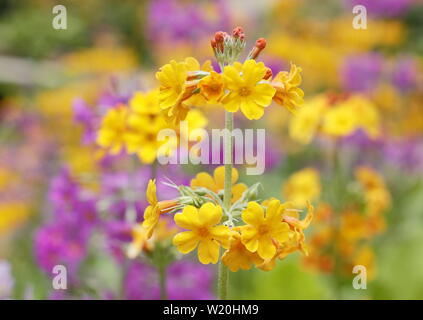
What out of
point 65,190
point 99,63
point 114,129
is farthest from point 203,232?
point 99,63

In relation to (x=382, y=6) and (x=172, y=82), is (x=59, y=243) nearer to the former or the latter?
(x=172, y=82)

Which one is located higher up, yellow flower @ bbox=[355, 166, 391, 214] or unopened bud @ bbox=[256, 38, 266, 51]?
unopened bud @ bbox=[256, 38, 266, 51]

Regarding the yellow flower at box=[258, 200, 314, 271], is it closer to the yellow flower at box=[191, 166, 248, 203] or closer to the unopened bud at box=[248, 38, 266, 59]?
the yellow flower at box=[191, 166, 248, 203]

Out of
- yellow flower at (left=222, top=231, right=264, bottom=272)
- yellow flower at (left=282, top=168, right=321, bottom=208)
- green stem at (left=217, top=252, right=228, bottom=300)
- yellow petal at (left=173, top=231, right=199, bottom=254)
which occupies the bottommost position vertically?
green stem at (left=217, top=252, right=228, bottom=300)

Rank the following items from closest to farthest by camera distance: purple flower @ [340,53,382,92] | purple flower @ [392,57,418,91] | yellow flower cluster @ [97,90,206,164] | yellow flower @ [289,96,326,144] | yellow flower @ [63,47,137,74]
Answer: yellow flower cluster @ [97,90,206,164] → yellow flower @ [289,96,326,144] → purple flower @ [392,57,418,91] → purple flower @ [340,53,382,92] → yellow flower @ [63,47,137,74]

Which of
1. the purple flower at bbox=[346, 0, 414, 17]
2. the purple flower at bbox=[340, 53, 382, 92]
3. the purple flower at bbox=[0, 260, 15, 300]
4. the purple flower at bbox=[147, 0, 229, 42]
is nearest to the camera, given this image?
the purple flower at bbox=[0, 260, 15, 300]

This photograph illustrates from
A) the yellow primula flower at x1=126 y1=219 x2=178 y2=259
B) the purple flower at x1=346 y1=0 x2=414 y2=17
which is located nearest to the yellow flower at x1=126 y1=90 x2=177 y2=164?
the yellow primula flower at x1=126 y1=219 x2=178 y2=259
